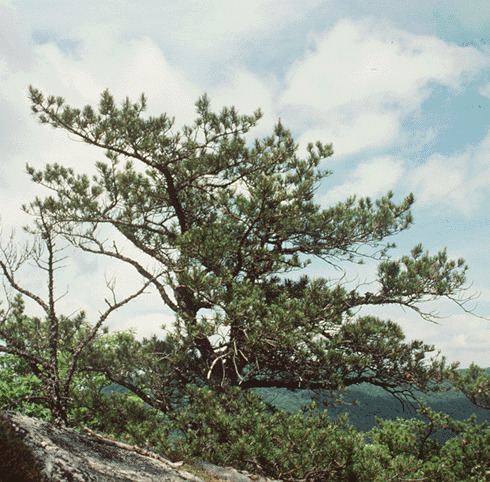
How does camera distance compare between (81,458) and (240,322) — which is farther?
(240,322)

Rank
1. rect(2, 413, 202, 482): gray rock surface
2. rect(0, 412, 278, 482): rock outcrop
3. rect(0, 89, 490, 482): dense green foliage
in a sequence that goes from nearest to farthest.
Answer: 1. rect(0, 412, 278, 482): rock outcrop
2. rect(2, 413, 202, 482): gray rock surface
3. rect(0, 89, 490, 482): dense green foliage

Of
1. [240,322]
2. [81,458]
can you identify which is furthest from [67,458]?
[240,322]

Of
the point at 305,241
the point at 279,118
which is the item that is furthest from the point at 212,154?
the point at 305,241

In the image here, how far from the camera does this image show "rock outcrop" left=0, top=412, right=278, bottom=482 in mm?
3766

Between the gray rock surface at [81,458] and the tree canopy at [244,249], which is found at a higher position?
the tree canopy at [244,249]

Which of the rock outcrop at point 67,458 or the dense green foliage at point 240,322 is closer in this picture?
the rock outcrop at point 67,458

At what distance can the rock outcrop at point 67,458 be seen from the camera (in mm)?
3766

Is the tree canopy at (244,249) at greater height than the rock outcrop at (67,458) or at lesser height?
greater

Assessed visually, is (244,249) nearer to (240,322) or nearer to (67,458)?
(240,322)

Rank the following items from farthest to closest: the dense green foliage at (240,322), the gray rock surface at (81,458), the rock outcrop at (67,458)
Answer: the dense green foliage at (240,322) → the gray rock surface at (81,458) → the rock outcrop at (67,458)

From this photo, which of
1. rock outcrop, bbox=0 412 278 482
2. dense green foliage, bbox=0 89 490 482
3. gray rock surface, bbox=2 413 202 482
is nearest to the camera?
rock outcrop, bbox=0 412 278 482

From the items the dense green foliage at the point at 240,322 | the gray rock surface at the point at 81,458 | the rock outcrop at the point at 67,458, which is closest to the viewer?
the rock outcrop at the point at 67,458

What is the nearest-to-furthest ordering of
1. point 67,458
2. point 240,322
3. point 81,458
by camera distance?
point 67,458
point 81,458
point 240,322

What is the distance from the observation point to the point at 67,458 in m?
4.31
